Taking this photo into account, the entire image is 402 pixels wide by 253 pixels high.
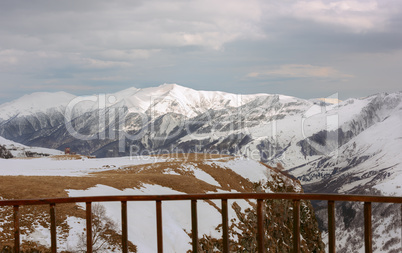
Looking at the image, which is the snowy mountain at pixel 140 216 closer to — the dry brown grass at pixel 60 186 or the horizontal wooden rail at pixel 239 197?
the dry brown grass at pixel 60 186

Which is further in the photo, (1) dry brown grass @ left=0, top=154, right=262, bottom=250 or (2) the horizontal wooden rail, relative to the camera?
(1) dry brown grass @ left=0, top=154, right=262, bottom=250

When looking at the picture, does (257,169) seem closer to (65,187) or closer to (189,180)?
(189,180)

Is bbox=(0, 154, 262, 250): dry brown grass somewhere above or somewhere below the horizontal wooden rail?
below

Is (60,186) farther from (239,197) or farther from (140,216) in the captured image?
(239,197)

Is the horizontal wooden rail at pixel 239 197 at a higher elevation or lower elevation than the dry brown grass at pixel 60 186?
higher

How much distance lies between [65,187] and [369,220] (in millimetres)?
25216

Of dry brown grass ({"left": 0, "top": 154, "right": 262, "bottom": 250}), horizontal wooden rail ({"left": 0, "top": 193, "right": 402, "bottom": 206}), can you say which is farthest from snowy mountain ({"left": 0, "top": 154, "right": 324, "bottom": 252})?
horizontal wooden rail ({"left": 0, "top": 193, "right": 402, "bottom": 206})

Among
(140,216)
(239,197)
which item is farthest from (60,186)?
(239,197)

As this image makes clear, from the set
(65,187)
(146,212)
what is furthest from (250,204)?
(65,187)

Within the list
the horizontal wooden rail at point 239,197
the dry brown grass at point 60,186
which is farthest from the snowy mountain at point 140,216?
the horizontal wooden rail at point 239,197

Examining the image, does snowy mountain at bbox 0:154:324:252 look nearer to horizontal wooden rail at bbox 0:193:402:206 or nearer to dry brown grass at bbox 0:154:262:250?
dry brown grass at bbox 0:154:262:250

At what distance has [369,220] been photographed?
8.01 meters

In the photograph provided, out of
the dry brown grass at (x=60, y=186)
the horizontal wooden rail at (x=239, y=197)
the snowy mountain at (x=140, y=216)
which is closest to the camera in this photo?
the horizontal wooden rail at (x=239, y=197)

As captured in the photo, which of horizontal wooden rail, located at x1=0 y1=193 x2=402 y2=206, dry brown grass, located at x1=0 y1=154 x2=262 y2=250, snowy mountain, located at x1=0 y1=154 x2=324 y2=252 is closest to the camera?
horizontal wooden rail, located at x1=0 y1=193 x2=402 y2=206
